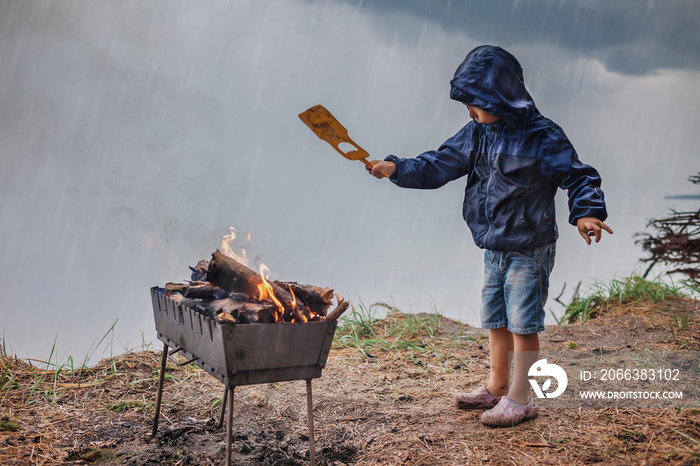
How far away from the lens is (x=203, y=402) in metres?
3.35

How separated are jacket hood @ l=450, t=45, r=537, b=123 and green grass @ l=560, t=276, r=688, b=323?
3.58 m

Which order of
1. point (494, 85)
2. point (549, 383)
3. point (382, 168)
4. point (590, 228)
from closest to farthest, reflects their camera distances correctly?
1. point (590, 228)
2. point (494, 85)
3. point (382, 168)
4. point (549, 383)

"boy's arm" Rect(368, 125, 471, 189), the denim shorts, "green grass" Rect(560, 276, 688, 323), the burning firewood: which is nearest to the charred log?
the burning firewood

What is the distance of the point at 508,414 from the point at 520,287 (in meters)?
0.65

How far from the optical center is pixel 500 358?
113 inches

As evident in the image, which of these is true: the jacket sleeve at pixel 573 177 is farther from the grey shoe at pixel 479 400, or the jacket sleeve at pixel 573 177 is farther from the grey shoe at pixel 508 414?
the grey shoe at pixel 479 400

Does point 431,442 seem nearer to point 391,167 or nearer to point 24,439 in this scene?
point 391,167

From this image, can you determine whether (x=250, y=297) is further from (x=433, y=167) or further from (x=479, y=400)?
(x=479, y=400)

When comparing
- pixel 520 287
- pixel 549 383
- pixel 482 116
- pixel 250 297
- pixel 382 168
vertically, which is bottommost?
pixel 549 383

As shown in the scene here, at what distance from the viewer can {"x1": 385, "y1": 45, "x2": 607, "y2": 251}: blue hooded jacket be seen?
2568 mm

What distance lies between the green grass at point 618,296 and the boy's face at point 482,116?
3670mm

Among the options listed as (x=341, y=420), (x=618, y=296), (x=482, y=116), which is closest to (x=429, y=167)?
(x=482, y=116)

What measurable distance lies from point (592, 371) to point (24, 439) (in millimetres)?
3484

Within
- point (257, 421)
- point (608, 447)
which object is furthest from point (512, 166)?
point (257, 421)
